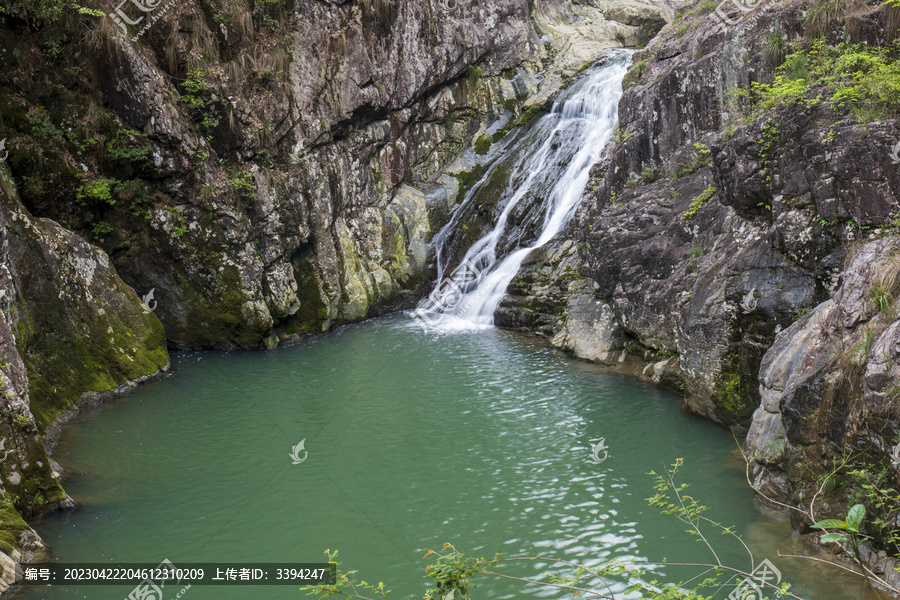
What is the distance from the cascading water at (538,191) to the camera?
17938 millimetres

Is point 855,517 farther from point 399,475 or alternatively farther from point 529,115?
point 529,115

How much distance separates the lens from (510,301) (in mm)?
16797

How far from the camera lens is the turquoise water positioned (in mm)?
6715

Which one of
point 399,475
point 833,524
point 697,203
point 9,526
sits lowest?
point 399,475

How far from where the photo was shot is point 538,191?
1911 cm

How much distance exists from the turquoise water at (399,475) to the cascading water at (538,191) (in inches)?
179

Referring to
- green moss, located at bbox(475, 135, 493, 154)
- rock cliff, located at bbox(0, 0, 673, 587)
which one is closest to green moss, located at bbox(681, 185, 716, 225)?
rock cliff, located at bbox(0, 0, 673, 587)

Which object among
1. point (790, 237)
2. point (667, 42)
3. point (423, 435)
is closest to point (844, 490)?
point (790, 237)

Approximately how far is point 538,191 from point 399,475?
1267 cm

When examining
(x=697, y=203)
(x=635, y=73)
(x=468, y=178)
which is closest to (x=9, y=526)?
(x=697, y=203)

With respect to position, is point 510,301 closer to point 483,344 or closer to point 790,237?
point 483,344

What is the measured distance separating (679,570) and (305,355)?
11.5 m

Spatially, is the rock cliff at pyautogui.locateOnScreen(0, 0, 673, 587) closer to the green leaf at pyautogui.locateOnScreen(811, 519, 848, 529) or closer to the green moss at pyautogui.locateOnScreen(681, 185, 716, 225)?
the green leaf at pyautogui.locateOnScreen(811, 519, 848, 529)

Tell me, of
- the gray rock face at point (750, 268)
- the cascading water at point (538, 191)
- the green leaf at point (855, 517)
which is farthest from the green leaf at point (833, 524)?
the cascading water at point (538, 191)
